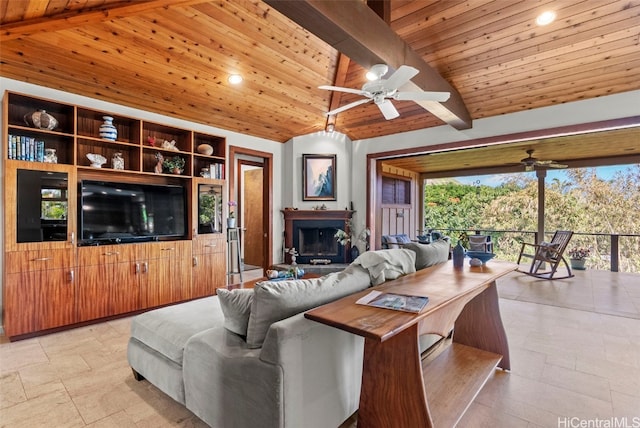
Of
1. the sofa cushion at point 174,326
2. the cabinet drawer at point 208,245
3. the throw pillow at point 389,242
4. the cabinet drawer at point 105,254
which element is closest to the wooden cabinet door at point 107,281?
the cabinet drawer at point 105,254

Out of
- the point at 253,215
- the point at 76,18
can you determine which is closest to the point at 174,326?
the point at 76,18

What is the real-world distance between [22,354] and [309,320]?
2.84 metres

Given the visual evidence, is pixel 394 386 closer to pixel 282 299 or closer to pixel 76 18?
pixel 282 299

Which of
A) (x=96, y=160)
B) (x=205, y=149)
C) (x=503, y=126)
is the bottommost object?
(x=96, y=160)

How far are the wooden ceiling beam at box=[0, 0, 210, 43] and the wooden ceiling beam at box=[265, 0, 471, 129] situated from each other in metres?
1.14

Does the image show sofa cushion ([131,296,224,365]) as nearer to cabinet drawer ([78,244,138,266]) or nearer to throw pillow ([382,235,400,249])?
cabinet drawer ([78,244,138,266])

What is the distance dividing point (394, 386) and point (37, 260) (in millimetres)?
3418

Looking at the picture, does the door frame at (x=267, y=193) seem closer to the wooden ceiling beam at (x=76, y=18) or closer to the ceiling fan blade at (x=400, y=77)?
the wooden ceiling beam at (x=76, y=18)

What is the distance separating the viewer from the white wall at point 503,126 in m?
3.64

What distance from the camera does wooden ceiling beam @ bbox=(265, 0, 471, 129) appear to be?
2.04 meters

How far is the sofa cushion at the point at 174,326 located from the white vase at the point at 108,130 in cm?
235

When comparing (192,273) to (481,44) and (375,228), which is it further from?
(481,44)

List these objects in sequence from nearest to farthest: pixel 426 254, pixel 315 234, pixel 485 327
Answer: pixel 485 327 < pixel 426 254 < pixel 315 234

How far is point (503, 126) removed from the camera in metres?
4.35
